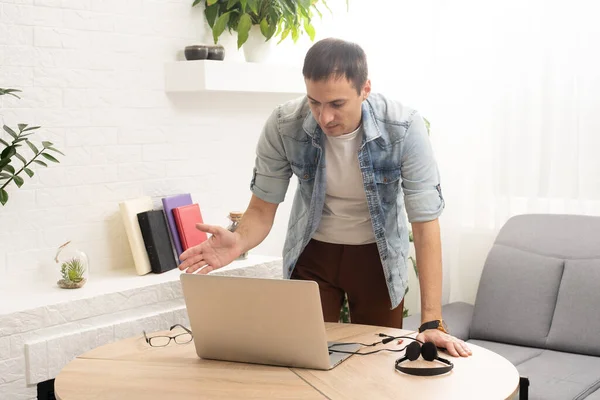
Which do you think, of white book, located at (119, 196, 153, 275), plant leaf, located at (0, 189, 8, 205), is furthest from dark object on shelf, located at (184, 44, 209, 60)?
plant leaf, located at (0, 189, 8, 205)

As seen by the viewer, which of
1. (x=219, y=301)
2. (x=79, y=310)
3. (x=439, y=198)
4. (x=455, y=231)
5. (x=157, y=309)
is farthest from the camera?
(x=455, y=231)

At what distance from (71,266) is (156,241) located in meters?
0.40

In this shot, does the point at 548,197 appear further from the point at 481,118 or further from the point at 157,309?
the point at 157,309

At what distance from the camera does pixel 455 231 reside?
13.6ft

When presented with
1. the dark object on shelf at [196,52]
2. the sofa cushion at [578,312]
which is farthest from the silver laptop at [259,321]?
A: the dark object on shelf at [196,52]

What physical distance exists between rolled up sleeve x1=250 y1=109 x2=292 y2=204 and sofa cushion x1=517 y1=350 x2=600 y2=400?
1.16 meters

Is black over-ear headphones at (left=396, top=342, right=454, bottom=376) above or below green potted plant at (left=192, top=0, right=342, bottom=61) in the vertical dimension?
below

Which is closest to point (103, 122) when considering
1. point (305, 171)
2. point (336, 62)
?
point (305, 171)

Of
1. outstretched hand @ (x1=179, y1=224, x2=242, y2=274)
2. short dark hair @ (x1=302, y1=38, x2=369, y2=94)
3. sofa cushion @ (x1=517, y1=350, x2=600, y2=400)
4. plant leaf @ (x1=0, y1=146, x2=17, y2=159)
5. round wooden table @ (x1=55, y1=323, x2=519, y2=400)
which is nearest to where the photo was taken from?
round wooden table @ (x1=55, y1=323, x2=519, y2=400)

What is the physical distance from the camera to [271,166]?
8.38 feet

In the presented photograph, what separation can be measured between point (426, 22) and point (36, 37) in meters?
1.90

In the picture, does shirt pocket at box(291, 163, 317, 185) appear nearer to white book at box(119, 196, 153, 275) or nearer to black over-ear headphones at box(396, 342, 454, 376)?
black over-ear headphones at box(396, 342, 454, 376)

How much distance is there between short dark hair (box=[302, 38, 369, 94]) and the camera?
221cm

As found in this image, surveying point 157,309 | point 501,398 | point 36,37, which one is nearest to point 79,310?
point 157,309
